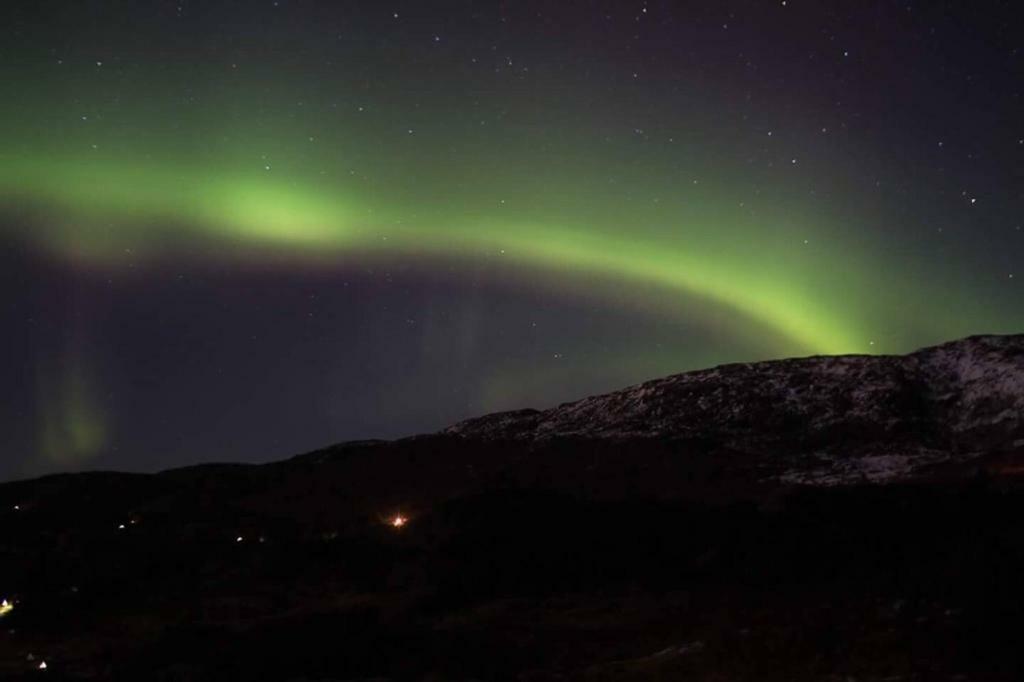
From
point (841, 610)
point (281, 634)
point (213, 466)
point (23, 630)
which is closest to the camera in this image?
point (841, 610)

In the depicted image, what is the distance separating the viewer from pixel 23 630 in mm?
22281

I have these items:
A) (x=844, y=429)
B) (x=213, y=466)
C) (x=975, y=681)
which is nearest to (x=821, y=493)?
(x=975, y=681)

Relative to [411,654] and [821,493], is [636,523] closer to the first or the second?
[821,493]

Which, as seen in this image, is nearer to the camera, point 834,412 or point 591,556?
point 591,556

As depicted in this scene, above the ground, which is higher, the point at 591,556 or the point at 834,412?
the point at 834,412

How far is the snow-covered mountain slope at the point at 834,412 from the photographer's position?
132 ft

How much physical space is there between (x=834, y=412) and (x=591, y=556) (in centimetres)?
3159

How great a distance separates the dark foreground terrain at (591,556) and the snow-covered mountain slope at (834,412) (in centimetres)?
26

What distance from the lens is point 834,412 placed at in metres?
48.4

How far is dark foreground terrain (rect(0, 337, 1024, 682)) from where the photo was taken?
Result: 1410 centimetres

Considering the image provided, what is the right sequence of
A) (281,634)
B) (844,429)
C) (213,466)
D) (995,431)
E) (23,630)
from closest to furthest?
(281,634)
(23,630)
(995,431)
(844,429)
(213,466)

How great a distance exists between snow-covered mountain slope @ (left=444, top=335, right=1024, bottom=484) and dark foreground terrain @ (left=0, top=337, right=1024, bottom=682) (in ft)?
0.85

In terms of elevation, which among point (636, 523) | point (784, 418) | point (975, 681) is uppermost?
point (784, 418)

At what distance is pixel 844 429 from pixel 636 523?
989 inches
